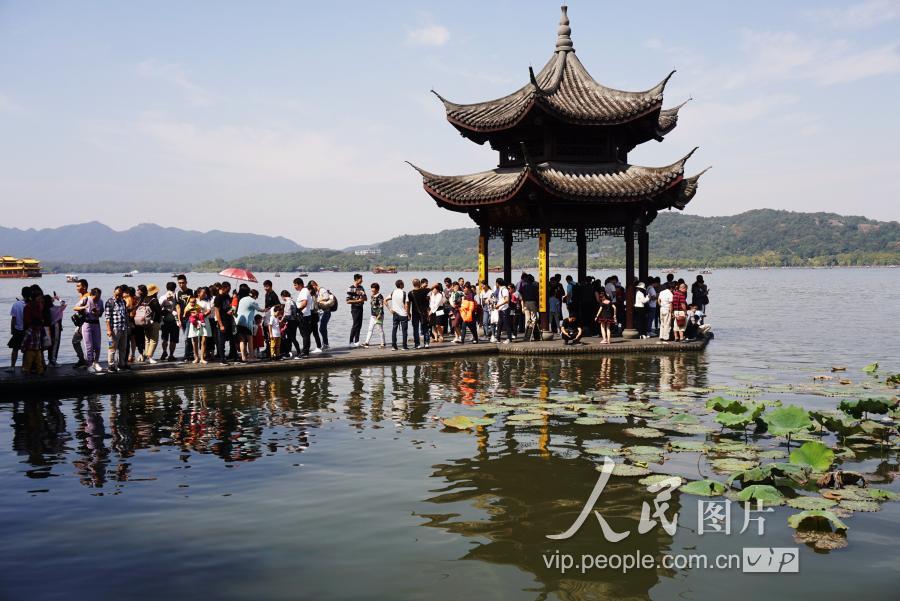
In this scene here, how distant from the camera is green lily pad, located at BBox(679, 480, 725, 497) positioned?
764 centimetres

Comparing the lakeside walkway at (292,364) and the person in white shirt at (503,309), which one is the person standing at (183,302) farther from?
the person in white shirt at (503,309)

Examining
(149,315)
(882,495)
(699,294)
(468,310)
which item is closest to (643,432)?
(882,495)

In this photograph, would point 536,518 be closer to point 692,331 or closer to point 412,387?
point 412,387

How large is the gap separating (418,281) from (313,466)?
1087 centimetres

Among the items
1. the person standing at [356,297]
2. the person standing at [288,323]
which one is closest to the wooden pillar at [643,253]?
the person standing at [356,297]

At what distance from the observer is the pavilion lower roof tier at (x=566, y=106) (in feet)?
69.9

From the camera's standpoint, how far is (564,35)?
2455 centimetres

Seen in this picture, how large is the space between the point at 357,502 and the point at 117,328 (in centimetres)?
952

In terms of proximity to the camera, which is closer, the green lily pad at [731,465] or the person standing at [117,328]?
the green lily pad at [731,465]

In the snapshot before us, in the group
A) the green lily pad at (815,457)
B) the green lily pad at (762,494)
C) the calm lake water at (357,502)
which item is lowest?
the calm lake water at (357,502)

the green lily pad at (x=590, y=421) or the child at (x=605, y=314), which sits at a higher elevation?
the child at (x=605, y=314)

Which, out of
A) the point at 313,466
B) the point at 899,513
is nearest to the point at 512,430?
the point at 313,466

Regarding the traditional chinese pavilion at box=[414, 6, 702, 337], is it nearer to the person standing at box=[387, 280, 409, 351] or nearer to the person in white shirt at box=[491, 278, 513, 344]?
the person in white shirt at box=[491, 278, 513, 344]

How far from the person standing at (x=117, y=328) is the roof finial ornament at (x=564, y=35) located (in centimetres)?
1706
